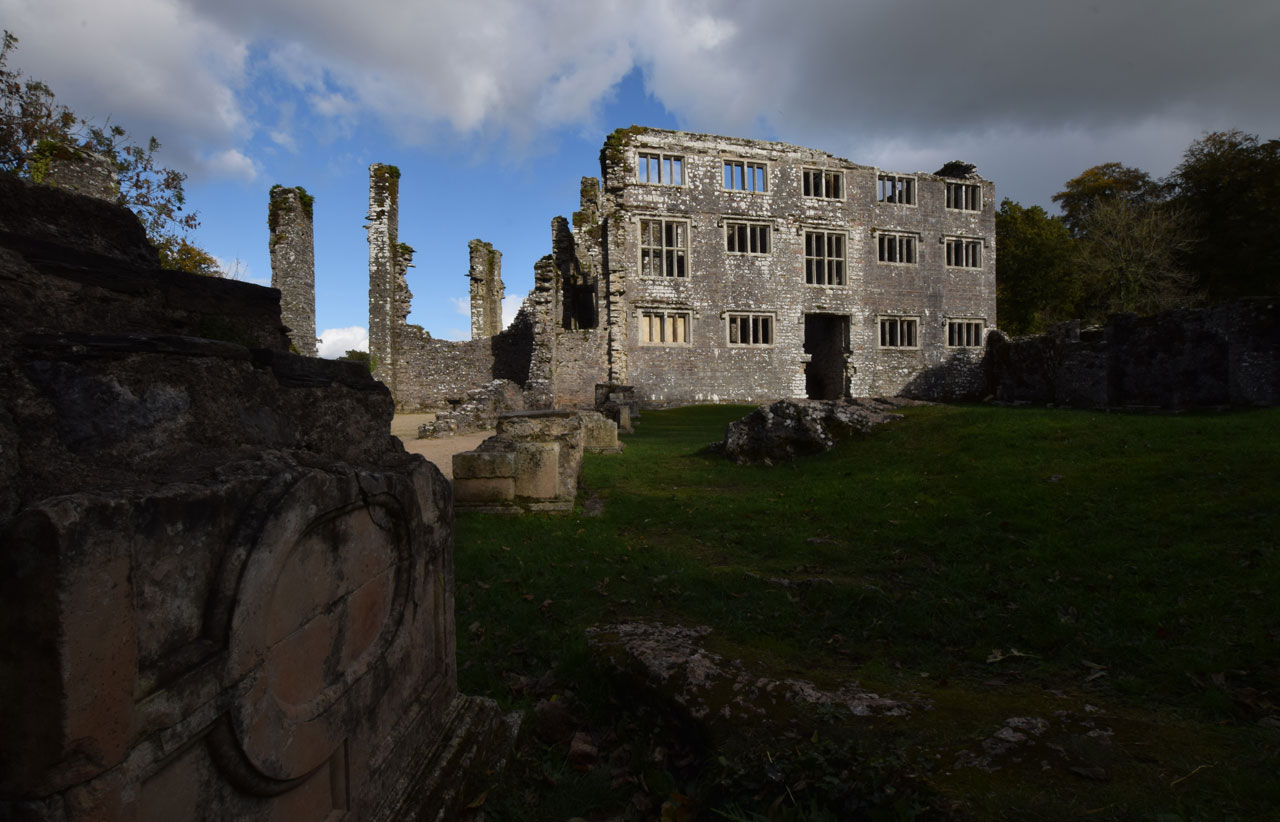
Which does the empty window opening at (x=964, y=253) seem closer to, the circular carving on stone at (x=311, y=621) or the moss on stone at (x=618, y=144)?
the moss on stone at (x=618, y=144)

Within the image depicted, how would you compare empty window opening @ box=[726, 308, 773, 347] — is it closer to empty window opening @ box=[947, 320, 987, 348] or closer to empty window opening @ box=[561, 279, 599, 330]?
empty window opening @ box=[561, 279, 599, 330]

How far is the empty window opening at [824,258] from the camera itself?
2680 cm

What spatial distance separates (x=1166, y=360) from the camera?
15.9m

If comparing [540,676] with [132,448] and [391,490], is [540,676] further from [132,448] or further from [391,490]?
[132,448]

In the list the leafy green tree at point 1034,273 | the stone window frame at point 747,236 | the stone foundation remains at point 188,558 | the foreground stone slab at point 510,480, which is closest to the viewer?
the stone foundation remains at point 188,558

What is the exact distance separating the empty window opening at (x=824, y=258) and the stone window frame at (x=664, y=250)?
514 cm

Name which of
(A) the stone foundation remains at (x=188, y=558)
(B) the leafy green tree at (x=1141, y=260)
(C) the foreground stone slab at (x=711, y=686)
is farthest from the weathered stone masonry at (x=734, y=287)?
(A) the stone foundation remains at (x=188, y=558)

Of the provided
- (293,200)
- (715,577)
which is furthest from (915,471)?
(293,200)

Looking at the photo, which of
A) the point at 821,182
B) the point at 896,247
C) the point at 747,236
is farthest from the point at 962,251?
the point at 747,236

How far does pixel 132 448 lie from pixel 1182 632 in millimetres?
5090

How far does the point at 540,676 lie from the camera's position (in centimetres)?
400

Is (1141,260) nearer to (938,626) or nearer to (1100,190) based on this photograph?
(1100,190)

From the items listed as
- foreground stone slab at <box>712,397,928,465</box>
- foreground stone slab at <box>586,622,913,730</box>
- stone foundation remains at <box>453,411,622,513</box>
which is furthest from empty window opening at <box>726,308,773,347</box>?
foreground stone slab at <box>586,622,913,730</box>

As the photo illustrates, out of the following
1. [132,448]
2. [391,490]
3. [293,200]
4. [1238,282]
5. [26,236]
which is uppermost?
[293,200]
